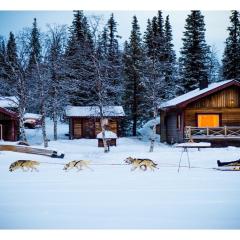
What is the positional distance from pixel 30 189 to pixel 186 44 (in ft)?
53.9

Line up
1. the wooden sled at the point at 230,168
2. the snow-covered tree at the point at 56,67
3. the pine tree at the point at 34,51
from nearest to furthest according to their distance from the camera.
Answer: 1. the wooden sled at the point at 230,168
2. the pine tree at the point at 34,51
3. the snow-covered tree at the point at 56,67

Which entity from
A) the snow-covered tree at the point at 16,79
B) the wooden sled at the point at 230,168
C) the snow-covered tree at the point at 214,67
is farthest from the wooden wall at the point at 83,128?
the wooden sled at the point at 230,168

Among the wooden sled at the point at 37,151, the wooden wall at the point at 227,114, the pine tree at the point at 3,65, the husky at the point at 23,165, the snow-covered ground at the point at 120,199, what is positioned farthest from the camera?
the wooden wall at the point at 227,114

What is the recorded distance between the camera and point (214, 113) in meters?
20.4

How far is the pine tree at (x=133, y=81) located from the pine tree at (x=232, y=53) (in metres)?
5.79

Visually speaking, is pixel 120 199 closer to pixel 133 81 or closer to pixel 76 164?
pixel 76 164

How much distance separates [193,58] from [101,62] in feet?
28.8

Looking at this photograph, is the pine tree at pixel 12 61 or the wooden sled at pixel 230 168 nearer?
the wooden sled at pixel 230 168

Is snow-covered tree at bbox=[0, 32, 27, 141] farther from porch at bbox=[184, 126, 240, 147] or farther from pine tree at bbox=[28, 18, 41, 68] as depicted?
porch at bbox=[184, 126, 240, 147]

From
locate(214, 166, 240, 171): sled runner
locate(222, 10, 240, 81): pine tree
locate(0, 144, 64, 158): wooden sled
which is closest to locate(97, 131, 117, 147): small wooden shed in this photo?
locate(0, 144, 64, 158): wooden sled

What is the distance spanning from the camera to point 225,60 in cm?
2200

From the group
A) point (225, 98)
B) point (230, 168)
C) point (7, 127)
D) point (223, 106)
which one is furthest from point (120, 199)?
point (7, 127)

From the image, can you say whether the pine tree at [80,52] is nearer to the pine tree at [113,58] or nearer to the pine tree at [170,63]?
the pine tree at [113,58]

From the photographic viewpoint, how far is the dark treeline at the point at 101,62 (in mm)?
16953
